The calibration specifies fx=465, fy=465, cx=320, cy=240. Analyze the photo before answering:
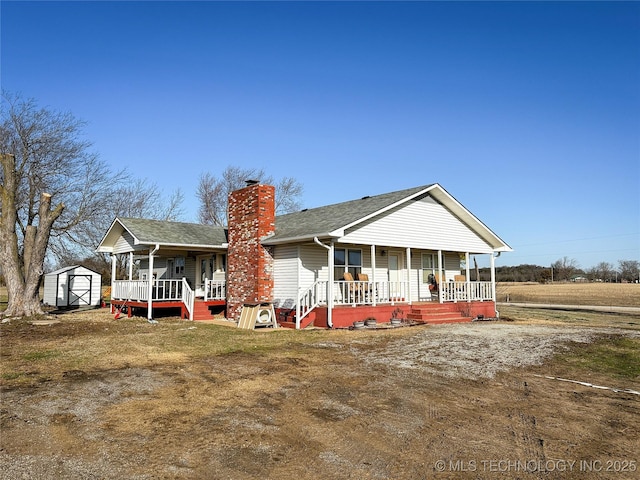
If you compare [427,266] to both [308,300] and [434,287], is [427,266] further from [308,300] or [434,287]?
[308,300]

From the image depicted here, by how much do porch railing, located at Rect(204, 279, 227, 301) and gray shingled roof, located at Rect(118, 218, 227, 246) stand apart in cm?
176

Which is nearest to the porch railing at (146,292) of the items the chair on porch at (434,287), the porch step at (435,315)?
the porch step at (435,315)

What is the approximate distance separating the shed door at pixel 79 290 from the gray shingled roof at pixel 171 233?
11.7m

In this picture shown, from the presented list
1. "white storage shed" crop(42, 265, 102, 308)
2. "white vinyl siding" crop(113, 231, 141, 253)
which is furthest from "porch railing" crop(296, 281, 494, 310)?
"white storage shed" crop(42, 265, 102, 308)

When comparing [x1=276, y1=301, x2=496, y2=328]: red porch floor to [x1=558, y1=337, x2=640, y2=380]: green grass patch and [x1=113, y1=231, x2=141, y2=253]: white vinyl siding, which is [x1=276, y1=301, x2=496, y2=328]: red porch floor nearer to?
[x1=558, y1=337, x2=640, y2=380]: green grass patch

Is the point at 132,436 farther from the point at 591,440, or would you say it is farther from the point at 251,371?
the point at 591,440

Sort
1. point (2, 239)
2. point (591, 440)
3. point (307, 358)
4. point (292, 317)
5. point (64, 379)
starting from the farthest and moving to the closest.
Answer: point (2, 239), point (292, 317), point (307, 358), point (64, 379), point (591, 440)

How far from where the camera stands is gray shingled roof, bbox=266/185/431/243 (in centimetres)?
1596

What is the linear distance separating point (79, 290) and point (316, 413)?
28.8m

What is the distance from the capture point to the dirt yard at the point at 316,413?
4.08 meters

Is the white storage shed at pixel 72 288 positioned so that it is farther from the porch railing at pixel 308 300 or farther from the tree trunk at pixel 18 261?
the porch railing at pixel 308 300

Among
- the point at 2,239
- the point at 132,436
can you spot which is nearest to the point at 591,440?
the point at 132,436

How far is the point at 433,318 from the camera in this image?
17172 mm

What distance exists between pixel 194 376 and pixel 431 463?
479 cm
